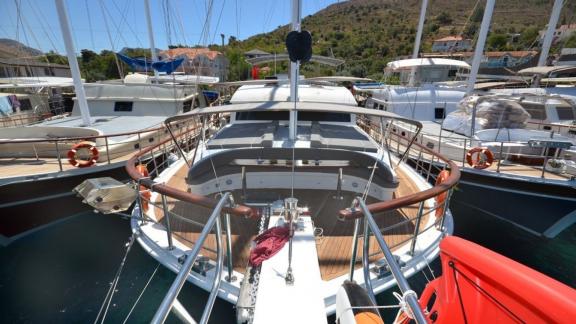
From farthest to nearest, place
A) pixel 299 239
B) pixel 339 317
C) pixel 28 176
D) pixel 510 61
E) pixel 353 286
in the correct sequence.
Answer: pixel 510 61 < pixel 28 176 < pixel 299 239 < pixel 353 286 < pixel 339 317

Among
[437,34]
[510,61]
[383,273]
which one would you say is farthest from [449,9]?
[383,273]

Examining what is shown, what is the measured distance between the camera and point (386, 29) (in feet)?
239

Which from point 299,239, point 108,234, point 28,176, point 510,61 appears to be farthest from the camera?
point 510,61

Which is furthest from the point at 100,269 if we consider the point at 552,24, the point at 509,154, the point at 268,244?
the point at 552,24

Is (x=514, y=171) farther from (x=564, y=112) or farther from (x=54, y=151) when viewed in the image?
(x=54, y=151)

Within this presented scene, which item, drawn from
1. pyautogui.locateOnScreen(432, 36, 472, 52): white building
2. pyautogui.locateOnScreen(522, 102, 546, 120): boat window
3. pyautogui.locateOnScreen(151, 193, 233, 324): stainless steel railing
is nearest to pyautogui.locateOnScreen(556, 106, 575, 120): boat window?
pyautogui.locateOnScreen(522, 102, 546, 120): boat window

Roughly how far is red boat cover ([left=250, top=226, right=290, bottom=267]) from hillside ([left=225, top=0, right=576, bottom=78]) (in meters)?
43.3

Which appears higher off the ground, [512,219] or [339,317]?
[339,317]

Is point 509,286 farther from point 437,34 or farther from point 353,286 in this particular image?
point 437,34

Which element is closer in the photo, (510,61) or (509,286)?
(509,286)

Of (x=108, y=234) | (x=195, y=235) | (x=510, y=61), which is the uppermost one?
(x=510, y=61)

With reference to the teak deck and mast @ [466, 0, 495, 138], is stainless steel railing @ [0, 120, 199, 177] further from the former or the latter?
mast @ [466, 0, 495, 138]

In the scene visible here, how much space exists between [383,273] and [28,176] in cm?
638

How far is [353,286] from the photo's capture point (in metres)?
2.06
